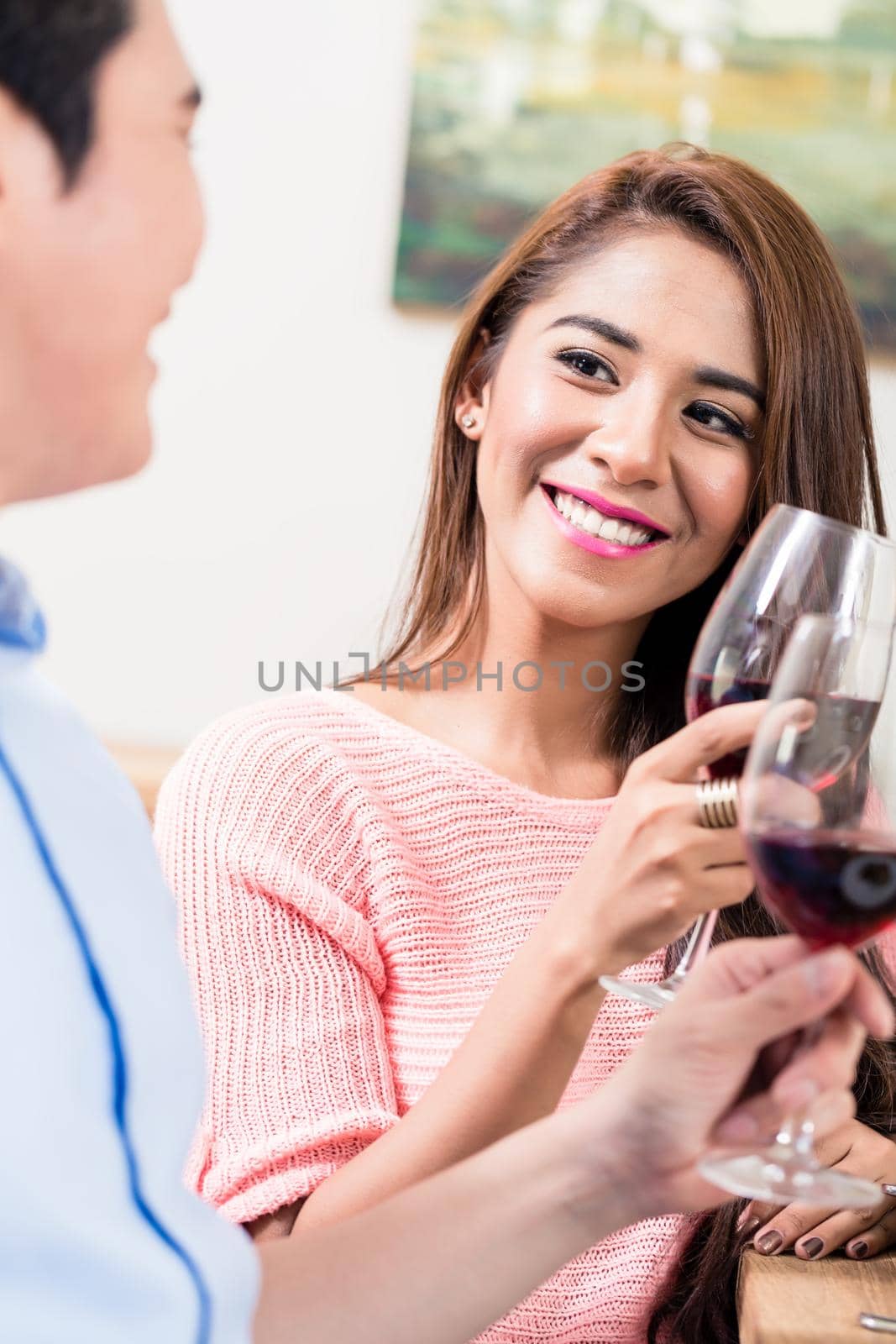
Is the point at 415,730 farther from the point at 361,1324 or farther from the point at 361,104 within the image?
the point at 361,104

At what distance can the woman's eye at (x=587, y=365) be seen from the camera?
5.07 ft

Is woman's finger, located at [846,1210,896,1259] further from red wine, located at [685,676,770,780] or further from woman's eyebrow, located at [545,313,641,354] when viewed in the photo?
woman's eyebrow, located at [545,313,641,354]

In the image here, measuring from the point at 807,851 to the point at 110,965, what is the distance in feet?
1.11

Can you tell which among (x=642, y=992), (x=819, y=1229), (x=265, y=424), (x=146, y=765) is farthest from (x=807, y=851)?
(x=265, y=424)

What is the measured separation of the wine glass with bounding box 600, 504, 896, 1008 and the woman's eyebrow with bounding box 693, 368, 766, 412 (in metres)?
0.54

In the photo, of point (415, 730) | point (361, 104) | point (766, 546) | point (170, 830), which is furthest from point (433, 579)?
point (361, 104)

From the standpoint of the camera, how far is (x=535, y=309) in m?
1.65

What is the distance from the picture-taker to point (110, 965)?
0.63 meters

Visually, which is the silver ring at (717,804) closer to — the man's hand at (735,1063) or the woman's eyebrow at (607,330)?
the man's hand at (735,1063)

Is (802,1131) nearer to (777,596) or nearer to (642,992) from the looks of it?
(642,992)

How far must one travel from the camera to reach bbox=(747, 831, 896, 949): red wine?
2.38ft

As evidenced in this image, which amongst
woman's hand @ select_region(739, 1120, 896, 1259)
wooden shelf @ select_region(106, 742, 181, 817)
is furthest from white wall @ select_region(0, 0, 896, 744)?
woman's hand @ select_region(739, 1120, 896, 1259)

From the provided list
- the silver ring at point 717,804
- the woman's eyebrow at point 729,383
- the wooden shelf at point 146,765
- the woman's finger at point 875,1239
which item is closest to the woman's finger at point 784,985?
the silver ring at point 717,804

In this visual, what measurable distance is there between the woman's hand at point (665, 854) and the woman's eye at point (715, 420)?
67cm
